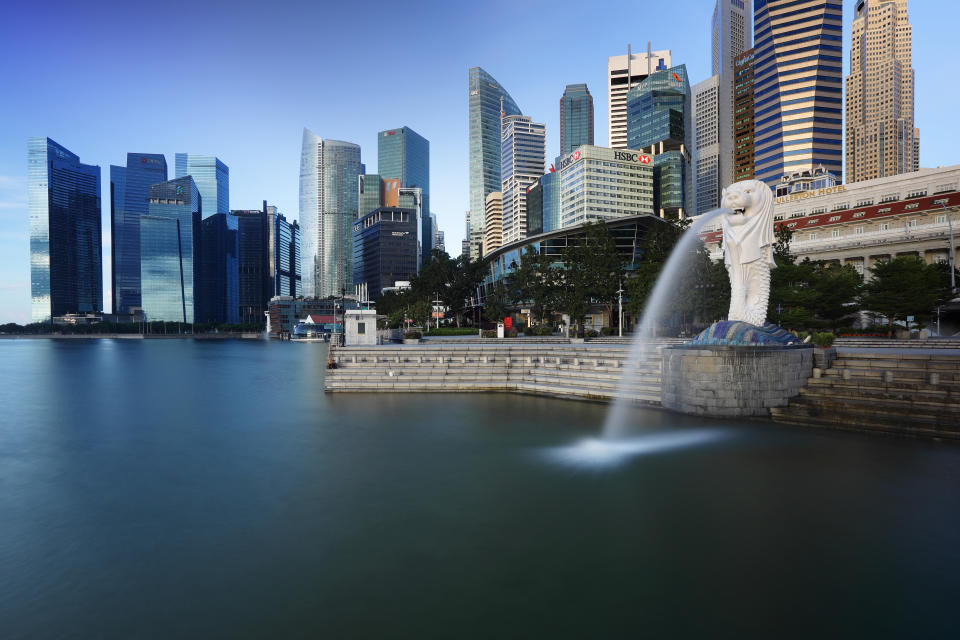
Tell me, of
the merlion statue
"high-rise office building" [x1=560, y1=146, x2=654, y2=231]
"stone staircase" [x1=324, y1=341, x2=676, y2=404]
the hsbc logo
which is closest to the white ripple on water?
the merlion statue

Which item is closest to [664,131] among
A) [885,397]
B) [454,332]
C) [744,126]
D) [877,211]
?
[744,126]

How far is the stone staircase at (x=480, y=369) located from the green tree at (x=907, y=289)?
27.5 m

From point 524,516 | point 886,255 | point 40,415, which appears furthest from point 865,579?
point 886,255

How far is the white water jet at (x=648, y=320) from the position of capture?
55.1 feet

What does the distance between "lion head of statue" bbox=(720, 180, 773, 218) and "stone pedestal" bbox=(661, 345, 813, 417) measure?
5412 mm

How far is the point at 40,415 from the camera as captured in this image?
20.6 metres

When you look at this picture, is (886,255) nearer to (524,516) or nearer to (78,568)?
(524,516)

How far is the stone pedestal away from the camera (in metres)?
16.2

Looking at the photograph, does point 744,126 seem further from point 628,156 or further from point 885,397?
point 885,397

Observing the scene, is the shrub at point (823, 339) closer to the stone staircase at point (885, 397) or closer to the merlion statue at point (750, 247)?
the stone staircase at point (885, 397)

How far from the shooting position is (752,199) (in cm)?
1767

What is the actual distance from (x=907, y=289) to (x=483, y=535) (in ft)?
148

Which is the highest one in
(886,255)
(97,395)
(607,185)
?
(607,185)

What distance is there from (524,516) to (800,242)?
75149mm
